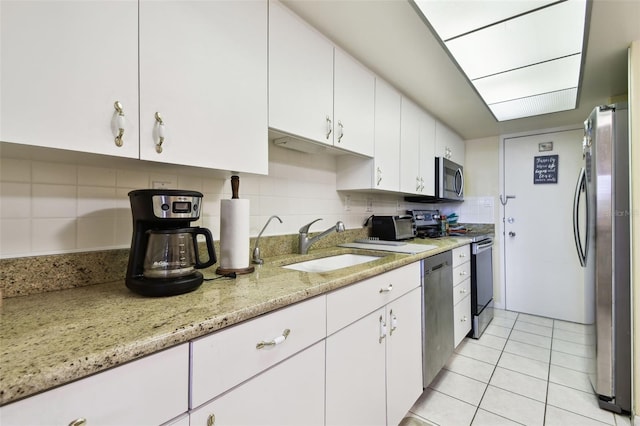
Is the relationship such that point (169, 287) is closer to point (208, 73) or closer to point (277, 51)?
point (208, 73)

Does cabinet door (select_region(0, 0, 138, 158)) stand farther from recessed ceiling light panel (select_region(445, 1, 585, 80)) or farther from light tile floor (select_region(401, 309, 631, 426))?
light tile floor (select_region(401, 309, 631, 426))

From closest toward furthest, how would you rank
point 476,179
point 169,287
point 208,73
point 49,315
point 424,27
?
point 49,315, point 169,287, point 208,73, point 424,27, point 476,179

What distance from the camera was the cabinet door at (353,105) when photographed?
168 centimetres

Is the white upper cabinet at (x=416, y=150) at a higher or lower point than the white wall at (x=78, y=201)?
higher

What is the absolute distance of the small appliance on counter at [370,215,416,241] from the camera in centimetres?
238

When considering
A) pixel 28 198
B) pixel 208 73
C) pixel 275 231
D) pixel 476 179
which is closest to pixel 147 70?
pixel 208 73

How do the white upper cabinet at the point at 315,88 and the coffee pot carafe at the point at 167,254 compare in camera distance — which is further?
the white upper cabinet at the point at 315,88

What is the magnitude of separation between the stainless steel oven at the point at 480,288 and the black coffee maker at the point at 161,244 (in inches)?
102

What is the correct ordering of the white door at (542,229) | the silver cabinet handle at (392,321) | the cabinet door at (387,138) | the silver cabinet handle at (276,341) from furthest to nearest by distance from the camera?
the white door at (542,229) < the cabinet door at (387,138) < the silver cabinet handle at (392,321) < the silver cabinet handle at (276,341)

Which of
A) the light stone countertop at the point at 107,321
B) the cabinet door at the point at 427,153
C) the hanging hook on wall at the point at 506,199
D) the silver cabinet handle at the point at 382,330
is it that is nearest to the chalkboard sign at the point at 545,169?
the hanging hook on wall at the point at 506,199

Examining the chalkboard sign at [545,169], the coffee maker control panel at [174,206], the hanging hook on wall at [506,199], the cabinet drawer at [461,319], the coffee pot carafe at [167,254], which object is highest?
the chalkboard sign at [545,169]

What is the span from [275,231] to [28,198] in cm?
106

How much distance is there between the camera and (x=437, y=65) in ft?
6.16

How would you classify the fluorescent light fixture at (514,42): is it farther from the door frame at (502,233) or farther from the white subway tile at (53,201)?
the white subway tile at (53,201)
